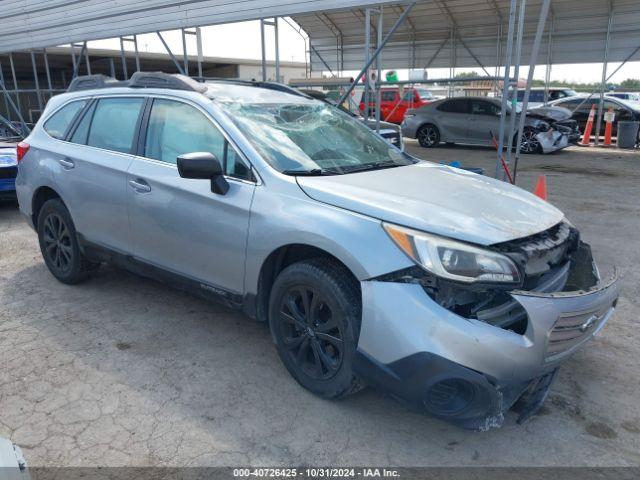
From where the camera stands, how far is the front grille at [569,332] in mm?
2490

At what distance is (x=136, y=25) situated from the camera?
10773 mm

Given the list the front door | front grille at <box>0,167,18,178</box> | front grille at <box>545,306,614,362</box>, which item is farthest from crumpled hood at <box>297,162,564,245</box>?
the front door

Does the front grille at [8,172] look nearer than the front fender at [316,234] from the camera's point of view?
No

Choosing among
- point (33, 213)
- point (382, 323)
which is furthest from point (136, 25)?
point (382, 323)

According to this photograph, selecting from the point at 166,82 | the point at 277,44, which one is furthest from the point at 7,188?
the point at 277,44

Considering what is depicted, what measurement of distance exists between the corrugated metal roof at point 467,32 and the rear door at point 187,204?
11733mm

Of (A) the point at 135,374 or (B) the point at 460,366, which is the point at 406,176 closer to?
(B) the point at 460,366

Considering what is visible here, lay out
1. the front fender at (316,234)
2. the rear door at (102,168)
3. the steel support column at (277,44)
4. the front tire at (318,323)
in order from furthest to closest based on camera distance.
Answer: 1. the steel support column at (277,44)
2. the rear door at (102,168)
3. the front tire at (318,323)
4. the front fender at (316,234)

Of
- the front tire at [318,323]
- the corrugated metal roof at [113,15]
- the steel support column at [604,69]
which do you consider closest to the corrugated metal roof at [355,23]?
the corrugated metal roof at [113,15]

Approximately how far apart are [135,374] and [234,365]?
62 cm

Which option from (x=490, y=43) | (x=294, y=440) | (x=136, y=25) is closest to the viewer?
(x=294, y=440)

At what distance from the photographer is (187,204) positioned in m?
3.47

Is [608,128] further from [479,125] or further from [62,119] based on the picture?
[62,119]

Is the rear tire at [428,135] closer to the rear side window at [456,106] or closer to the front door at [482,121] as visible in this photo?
the rear side window at [456,106]
